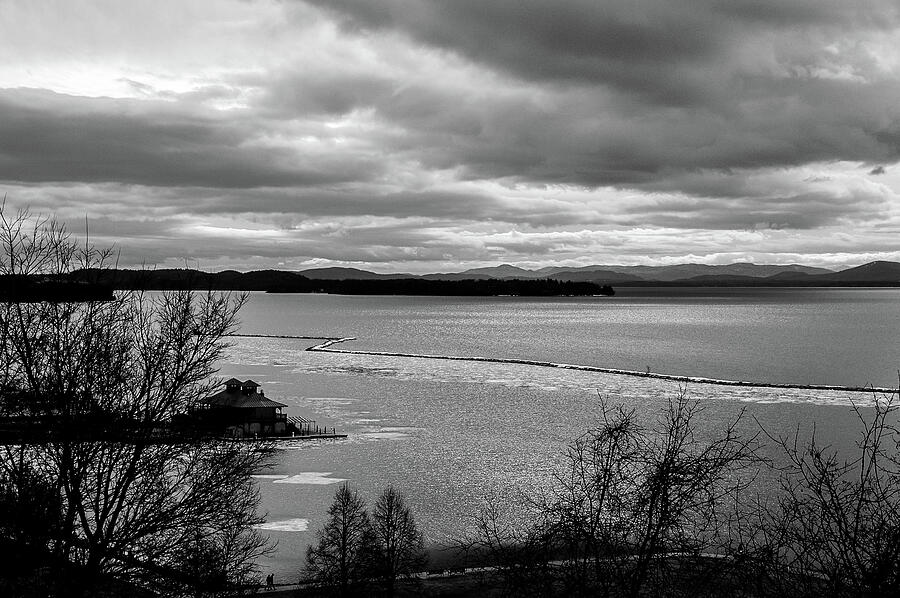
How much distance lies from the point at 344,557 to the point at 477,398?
37.4 m

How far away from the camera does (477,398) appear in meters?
58.2

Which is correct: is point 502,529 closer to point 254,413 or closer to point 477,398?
point 254,413

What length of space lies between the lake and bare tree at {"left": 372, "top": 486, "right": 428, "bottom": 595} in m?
2.13

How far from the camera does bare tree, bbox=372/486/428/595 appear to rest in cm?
2152

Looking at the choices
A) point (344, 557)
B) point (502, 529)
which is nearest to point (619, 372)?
point (502, 529)

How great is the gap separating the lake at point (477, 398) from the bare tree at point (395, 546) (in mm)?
2131

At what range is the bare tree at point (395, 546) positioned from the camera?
2152 cm

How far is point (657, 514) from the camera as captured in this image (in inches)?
344

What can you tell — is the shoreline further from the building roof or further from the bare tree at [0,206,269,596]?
the bare tree at [0,206,269,596]

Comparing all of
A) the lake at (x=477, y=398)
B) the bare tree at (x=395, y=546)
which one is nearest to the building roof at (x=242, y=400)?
the lake at (x=477, y=398)

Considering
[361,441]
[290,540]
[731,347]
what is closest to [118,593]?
[290,540]

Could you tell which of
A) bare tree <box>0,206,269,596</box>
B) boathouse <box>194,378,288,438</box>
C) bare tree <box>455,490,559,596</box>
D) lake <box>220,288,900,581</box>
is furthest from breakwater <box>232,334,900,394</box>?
bare tree <box>0,206,269,596</box>

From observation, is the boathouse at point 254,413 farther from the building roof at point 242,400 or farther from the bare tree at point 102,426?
the bare tree at point 102,426

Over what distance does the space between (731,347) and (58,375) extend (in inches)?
4018
